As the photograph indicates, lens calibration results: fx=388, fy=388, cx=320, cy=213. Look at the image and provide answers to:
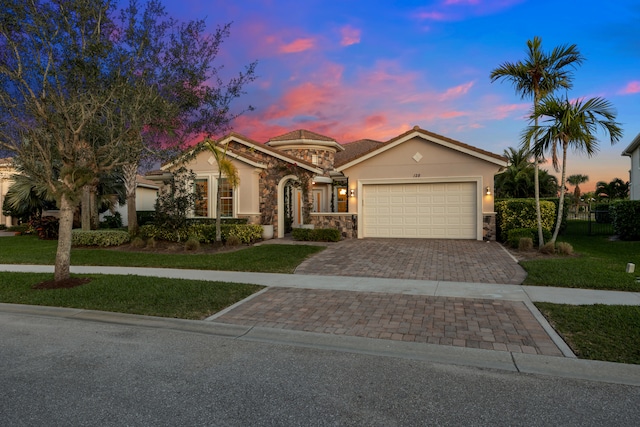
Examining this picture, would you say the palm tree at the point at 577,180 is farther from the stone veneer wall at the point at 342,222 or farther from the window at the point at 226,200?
the window at the point at 226,200

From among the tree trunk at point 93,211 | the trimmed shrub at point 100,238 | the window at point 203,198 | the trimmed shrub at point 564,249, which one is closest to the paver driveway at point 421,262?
the trimmed shrub at point 564,249

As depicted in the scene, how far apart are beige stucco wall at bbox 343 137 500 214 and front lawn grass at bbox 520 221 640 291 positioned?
440 centimetres

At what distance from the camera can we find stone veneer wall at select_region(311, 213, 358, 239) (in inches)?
683

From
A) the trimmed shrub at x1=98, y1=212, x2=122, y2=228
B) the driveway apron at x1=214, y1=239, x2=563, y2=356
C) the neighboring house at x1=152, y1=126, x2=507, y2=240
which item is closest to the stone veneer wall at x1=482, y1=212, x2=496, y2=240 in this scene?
the neighboring house at x1=152, y1=126, x2=507, y2=240

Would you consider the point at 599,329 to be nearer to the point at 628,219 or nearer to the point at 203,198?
the point at 628,219

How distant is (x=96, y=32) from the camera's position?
7.85 meters

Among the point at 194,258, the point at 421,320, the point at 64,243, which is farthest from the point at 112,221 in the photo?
the point at 421,320

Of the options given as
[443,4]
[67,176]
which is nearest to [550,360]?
[67,176]

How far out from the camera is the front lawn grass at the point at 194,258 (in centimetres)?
1085

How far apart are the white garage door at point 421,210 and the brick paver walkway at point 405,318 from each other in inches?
378

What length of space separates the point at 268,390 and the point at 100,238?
49.4 ft

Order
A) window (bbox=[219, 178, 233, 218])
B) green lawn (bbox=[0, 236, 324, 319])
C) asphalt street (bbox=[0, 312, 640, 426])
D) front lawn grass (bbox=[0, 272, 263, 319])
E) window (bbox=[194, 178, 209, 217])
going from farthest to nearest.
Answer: window (bbox=[219, 178, 233, 218]) → window (bbox=[194, 178, 209, 217]) → green lawn (bbox=[0, 236, 324, 319]) → front lawn grass (bbox=[0, 272, 263, 319]) → asphalt street (bbox=[0, 312, 640, 426])

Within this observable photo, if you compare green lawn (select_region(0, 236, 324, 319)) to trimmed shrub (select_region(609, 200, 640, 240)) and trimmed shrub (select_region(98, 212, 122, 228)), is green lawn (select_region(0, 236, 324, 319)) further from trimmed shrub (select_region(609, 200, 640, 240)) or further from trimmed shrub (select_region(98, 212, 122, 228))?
trimmed shrub (select_region(609, 200, 640, 240))

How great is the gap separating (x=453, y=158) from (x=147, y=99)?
1225 cm
